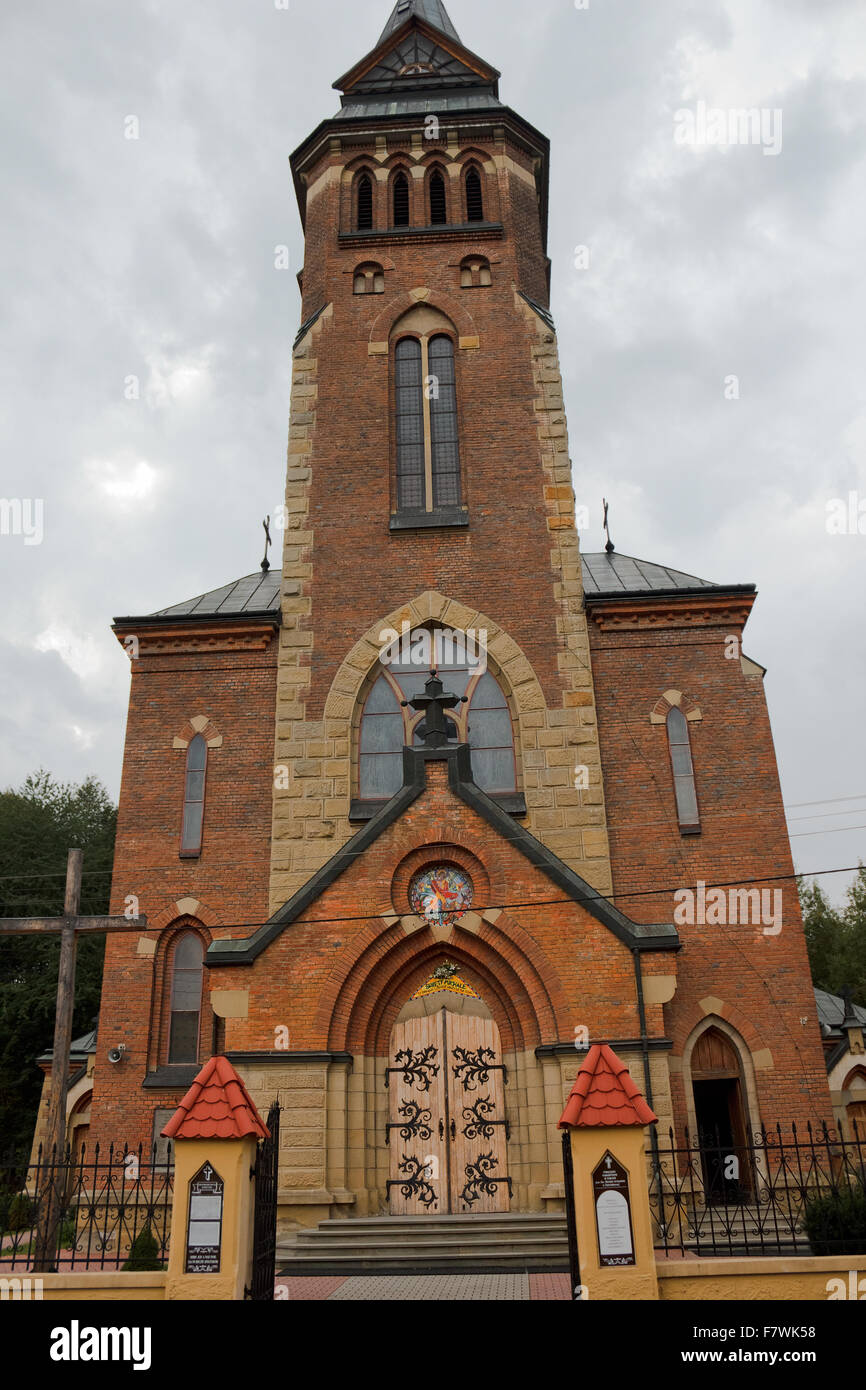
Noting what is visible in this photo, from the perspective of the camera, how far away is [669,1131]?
1384 cm

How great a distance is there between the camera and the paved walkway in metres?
10.6

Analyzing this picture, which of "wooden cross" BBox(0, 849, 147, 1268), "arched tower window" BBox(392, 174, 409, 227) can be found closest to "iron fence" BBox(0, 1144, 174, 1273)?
"wooden cross" BBox(0, 849, 147, 1268)

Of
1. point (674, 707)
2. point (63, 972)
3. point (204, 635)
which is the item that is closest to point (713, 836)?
point (674, 707)

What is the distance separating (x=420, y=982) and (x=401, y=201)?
53.0 ft

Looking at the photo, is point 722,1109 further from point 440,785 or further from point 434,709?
point 434,709

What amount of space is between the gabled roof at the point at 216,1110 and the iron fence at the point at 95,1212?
388 mm

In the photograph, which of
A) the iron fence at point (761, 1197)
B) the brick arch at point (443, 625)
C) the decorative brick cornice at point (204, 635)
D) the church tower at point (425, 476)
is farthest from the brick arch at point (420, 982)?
the decorative brick cornice at point (204, 635)

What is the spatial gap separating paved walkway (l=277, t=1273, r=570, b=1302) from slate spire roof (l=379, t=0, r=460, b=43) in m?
27.0

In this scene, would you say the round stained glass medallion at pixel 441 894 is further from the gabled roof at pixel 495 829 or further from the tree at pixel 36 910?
the tree at pixel 36 910

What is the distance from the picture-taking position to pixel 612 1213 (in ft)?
29.6

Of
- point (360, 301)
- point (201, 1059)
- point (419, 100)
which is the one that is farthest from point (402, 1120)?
point (419, 100)
